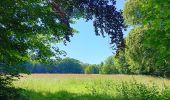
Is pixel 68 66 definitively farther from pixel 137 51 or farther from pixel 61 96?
pixel 61 96

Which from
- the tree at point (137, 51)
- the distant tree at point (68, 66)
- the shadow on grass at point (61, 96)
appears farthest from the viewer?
the distant tree at point (68, 66)

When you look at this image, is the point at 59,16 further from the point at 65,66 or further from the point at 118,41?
the point at 65,66

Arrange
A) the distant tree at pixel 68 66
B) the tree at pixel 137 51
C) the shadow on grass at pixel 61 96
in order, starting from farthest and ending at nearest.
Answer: the distant tree at pixel 68 66 → the tree at pixel 137 51 → the shadow on grass at pixel 61 96

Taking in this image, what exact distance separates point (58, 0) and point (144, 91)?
7294 mm

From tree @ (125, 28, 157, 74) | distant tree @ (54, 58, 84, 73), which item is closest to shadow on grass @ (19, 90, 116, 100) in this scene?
tree @ (125, 28, 157, 74)

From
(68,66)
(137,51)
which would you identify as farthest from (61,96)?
Answer: (68,66)

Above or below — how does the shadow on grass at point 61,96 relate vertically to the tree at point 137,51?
below

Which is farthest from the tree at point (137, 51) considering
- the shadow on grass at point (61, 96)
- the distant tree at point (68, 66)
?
the distant tree at point (68, 66)

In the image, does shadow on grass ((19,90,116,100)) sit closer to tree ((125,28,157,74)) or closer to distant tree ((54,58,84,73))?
tree ((125,28,157,74))

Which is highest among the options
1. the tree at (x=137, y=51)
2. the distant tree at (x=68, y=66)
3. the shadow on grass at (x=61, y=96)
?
the distant tree at (x=68, y=66)

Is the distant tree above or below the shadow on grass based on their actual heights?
above

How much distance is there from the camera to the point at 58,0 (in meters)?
23.7

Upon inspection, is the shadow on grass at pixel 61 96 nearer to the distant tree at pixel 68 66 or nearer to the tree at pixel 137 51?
the tree at pixel 137 51

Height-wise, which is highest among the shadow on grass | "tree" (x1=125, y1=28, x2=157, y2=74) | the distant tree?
the distant tree
